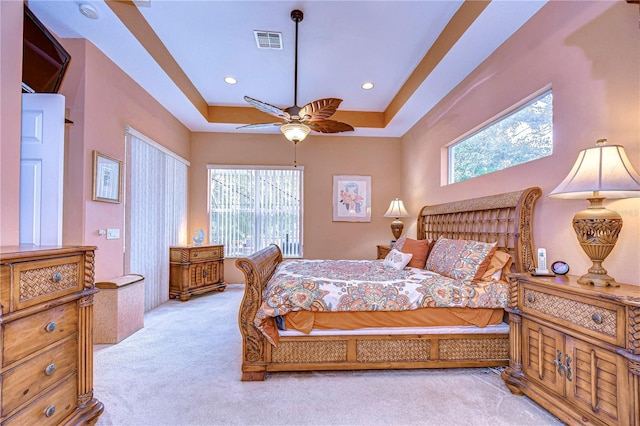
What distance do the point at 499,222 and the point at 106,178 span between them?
13.5ft

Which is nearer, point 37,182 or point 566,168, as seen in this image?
point 37,182

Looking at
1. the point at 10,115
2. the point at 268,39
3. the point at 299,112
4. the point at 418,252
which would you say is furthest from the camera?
the point at 418,252

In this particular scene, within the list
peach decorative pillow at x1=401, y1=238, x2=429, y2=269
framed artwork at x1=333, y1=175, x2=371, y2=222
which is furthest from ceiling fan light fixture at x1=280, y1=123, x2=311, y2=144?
framed artwork at x1=333, y1=175, x2=371, y2=222

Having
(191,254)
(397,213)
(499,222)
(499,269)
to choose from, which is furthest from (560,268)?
(191,254)

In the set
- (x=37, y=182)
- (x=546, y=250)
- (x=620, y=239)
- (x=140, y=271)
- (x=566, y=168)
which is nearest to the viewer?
(x=620, y=239)

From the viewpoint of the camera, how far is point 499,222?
276 cm

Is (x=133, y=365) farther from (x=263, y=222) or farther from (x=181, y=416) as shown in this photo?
(x=263, y=222)

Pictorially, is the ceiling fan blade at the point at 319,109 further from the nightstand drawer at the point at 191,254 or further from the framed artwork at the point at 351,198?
the nightstand drawer at the point at 191,254

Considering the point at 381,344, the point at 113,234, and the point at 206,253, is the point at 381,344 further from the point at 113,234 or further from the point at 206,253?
the point at 206,253

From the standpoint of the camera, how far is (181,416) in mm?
1829

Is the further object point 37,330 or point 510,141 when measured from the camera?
point 510,141

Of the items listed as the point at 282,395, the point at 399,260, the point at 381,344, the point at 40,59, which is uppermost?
the point at 40,59

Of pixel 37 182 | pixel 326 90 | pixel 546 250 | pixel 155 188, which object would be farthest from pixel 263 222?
pixel 546 250

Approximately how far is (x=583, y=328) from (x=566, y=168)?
3.97 feet
